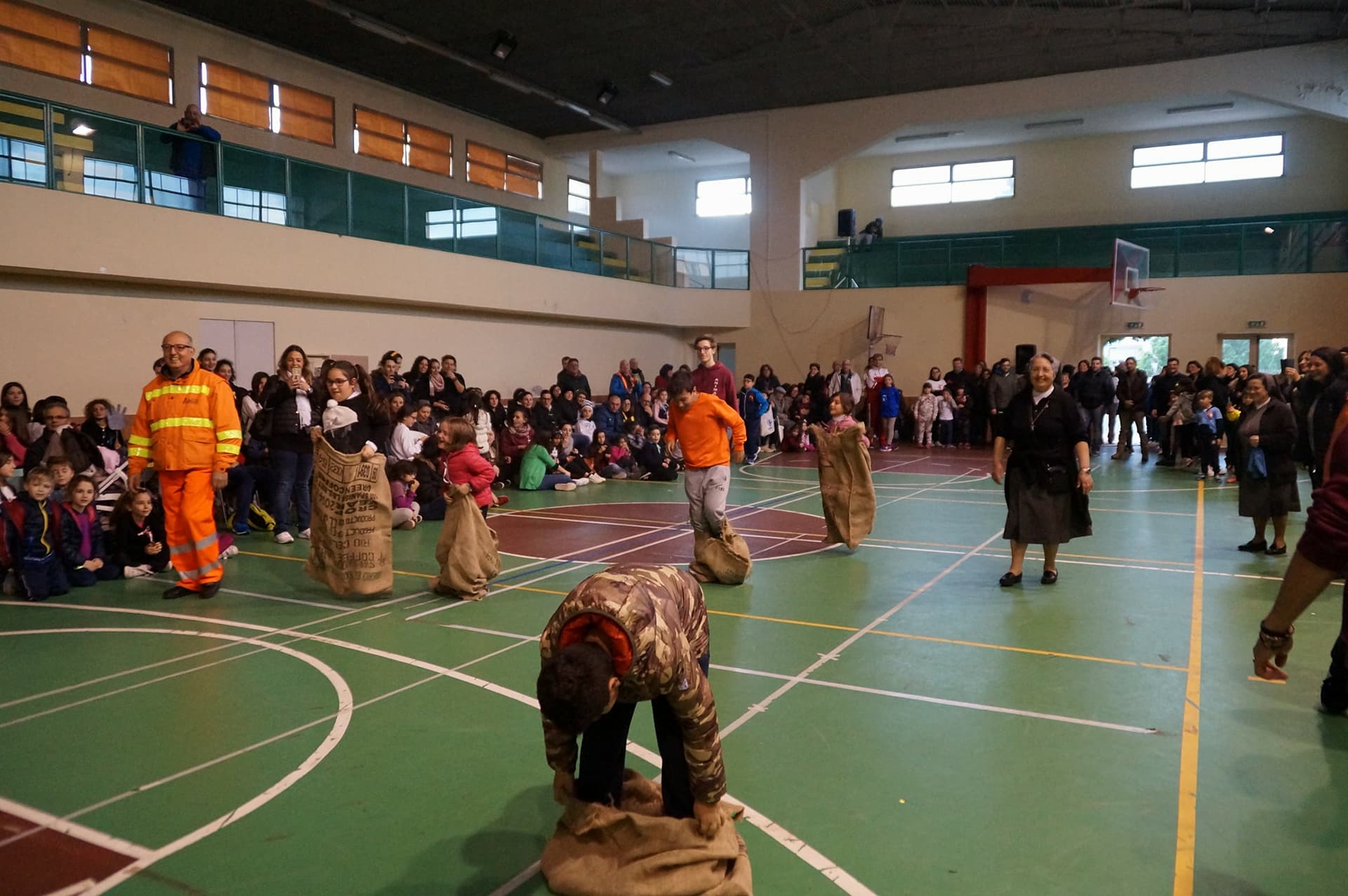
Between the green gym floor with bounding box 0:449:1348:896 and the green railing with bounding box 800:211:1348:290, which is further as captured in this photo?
the green railing with bounding box 800:211:1348:290

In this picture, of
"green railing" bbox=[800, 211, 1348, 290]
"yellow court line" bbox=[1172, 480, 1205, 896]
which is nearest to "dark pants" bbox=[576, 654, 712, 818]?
"yellow court line" bbox=[1172, 480, 1205, 896]

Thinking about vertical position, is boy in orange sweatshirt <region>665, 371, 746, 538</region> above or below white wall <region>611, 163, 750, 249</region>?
below

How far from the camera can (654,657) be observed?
9.56 ft

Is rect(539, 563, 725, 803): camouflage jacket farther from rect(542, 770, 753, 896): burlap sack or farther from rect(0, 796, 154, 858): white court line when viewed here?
rect(0, 796, 154, 858): white court line

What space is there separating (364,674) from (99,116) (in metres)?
10.3

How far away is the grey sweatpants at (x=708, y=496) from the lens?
25.9 ft

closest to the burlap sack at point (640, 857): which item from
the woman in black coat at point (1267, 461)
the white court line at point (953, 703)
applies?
the white court line at point (953, 703)

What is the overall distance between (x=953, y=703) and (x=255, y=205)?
13.3 metres

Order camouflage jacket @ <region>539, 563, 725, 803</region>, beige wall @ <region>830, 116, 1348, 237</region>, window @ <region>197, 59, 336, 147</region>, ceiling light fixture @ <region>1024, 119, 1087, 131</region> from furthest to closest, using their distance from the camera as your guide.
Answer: ceiling light fixture @ <region>1024, 119, 1087, 131</region>, beige wall @ <region>830, 116, 1348, 237</region>, window @ <region>197, 59, 336, 147</region>, camouflage jacket @ <region>539, 563, 725, 803</region>

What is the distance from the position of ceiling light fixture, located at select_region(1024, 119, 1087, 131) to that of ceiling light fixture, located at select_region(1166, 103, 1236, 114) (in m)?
2.05

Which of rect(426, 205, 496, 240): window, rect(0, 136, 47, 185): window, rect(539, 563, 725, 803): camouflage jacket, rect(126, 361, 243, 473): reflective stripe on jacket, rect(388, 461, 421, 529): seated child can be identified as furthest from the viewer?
rect(426, 205, 496, 240): window

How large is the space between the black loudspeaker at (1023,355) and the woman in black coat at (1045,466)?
1465cm

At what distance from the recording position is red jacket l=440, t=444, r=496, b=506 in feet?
25.0

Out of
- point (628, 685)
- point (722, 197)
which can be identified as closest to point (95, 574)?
point (628, 685)
